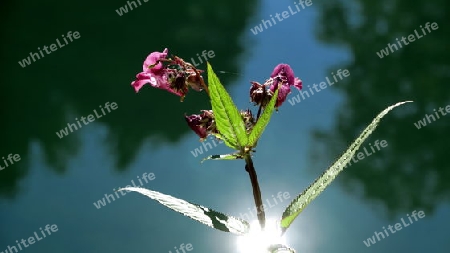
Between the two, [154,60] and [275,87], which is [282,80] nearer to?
[275,87]

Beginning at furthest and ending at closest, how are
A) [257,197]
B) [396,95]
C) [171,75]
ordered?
[396,95] < [171,75] < [257,197]

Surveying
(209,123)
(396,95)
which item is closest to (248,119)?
(209,123)

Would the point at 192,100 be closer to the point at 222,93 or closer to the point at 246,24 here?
the point at 246,24

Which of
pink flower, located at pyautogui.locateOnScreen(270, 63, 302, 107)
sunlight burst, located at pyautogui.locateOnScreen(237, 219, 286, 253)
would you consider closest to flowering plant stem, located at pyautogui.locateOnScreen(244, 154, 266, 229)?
sunlight burst, located at pyautogui.locateOnScreen(237, 219, 286, 253)

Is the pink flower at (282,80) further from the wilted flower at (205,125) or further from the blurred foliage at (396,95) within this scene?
the blurred foliage at (396,95)

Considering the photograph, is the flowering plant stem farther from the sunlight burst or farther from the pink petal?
the pink petal

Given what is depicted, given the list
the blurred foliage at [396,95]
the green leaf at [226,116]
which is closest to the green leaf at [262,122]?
the green leaf at [226,116]
